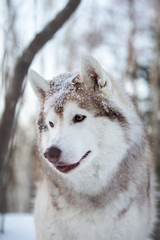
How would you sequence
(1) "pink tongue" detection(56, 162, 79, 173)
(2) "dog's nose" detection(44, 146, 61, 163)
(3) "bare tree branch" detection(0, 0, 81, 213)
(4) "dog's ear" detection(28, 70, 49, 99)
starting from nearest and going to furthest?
(2) "dog's nose" detection(44, 146, 61, 163) → (1) "pink tongue" detection(56, 162, 79, 173) → (3) "bare tree branch" detection(0, 0, 81, 213) → (4) "dog's ear" detection(28, 70, 49, 99)

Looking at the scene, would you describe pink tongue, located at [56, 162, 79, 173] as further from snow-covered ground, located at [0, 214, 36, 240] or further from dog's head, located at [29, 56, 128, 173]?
snow-covered ground, located at [0, 214, 36, 240]

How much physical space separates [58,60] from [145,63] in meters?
4.10

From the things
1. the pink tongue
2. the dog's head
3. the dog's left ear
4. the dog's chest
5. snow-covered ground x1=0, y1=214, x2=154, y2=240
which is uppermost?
the dog's left ear

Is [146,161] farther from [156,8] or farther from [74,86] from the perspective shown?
[156,8]

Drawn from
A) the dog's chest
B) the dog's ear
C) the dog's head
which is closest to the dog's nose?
the dog's head

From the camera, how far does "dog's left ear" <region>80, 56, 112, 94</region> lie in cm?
241

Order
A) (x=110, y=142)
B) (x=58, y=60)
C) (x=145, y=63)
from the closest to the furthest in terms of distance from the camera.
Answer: (x=110, y=142) < (x=145, y=63) < (x=58, y=60)

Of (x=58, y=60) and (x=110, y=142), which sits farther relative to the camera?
(x=58, y=60)

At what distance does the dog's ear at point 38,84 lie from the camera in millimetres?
2799

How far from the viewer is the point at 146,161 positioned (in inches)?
115

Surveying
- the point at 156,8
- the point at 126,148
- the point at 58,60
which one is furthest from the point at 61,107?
the point at 58,60

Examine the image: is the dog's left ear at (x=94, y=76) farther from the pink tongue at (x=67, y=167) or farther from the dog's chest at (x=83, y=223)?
the dog's chest at (x=83, y=223)

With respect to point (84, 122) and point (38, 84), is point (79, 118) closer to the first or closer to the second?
point (84, 122)

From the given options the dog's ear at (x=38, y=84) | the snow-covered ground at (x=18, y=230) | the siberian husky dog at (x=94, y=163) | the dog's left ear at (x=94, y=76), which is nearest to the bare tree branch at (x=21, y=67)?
the dog's ear at (x=38, y=84)
